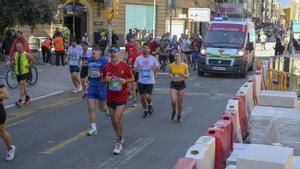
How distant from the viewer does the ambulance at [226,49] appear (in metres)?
21.1

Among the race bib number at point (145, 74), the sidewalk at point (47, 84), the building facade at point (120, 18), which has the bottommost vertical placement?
the sidewalk at point (47, 84)

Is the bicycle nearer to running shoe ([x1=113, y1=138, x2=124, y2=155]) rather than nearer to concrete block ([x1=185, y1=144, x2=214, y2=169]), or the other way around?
running shoe ([x1=113, y1=138, x2=124, y2=155])

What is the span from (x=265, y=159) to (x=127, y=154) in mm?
4332

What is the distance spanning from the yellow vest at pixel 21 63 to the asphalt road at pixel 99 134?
97cm

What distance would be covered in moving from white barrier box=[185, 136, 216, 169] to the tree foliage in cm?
1983

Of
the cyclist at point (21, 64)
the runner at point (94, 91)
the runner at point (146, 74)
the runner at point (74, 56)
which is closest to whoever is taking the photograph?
the runner at point (94, 91)

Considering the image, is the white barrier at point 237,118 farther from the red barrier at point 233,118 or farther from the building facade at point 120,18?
the building facade at point 120,18

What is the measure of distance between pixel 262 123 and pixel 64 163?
3.14m

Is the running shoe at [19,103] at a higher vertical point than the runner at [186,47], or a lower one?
lower

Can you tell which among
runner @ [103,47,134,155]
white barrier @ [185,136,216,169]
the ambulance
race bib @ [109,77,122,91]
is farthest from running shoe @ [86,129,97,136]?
the ambulance

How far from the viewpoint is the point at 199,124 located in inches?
437

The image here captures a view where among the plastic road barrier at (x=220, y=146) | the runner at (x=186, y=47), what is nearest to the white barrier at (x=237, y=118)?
the plastic road barrier at (x=220, y=146)

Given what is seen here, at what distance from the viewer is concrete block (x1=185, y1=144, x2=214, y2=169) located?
16.9 feet

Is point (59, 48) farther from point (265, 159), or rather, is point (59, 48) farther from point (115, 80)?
point (265, 159)
